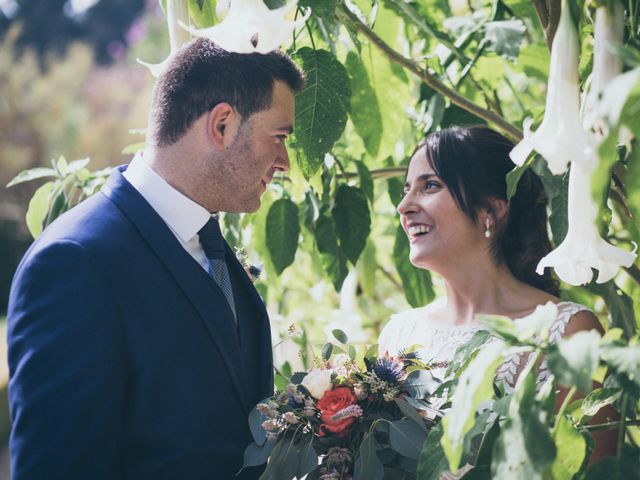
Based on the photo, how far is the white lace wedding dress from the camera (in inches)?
85.2

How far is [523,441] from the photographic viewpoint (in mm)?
993

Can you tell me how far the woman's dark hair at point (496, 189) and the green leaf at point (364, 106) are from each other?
0.26 metres

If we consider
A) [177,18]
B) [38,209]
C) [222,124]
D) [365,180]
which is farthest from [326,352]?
[38,209]

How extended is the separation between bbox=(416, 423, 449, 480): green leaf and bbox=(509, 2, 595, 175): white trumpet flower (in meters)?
0.41

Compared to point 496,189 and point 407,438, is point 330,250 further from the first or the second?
point 407,438

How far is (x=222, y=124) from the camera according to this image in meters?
1.94

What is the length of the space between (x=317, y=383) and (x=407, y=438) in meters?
0.22

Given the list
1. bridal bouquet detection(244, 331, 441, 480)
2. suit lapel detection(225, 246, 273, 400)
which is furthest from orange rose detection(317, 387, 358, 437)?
suit lapel detection(225, 246, 273, 400)

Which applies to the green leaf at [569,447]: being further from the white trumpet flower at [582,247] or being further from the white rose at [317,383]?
the white rose at [317,383]

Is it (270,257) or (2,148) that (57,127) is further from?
(270,257)

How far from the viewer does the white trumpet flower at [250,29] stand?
4.23 feet

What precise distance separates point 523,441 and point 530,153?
0.48 meters

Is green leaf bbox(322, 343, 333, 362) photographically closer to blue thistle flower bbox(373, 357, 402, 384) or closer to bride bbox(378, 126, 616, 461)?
blue thistle flower bbox(373, 357, 402, 384)

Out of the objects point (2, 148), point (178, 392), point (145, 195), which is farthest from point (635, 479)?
point (2, 148)
